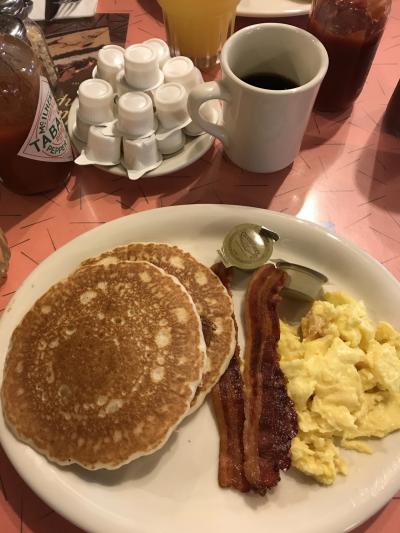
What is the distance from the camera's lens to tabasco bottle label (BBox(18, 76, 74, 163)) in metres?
1.07

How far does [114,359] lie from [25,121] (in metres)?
0.58

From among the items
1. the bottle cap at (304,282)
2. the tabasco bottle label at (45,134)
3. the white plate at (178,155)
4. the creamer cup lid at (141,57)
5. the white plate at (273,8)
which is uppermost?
the white plate at (273,8)

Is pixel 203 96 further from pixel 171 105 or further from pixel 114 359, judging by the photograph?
pixel 114 359

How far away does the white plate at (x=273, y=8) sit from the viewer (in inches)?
59.3

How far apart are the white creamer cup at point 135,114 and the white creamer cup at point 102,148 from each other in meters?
0.04

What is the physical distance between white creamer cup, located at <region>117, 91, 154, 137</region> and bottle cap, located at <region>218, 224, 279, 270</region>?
358mm

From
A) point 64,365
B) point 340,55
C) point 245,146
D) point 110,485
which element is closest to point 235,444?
point 110,485

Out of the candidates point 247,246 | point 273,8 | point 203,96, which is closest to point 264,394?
point 247,246

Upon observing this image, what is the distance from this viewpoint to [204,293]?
1.02 meters

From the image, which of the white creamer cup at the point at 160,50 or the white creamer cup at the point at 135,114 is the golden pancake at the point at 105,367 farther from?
the white creamer cup at the point at 160,50

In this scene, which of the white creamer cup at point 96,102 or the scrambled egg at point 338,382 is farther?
the white creamer cup at point 96,102

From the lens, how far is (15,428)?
0.88 metres

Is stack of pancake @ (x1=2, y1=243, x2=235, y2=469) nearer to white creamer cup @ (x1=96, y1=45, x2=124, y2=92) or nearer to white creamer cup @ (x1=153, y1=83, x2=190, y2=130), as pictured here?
white creamer cup @ (x1=153, y1=83, x2=190, y2=130)

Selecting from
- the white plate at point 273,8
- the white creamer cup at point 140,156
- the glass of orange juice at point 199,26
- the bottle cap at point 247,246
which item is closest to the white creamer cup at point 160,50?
the glass of orange juice at point 199,26
